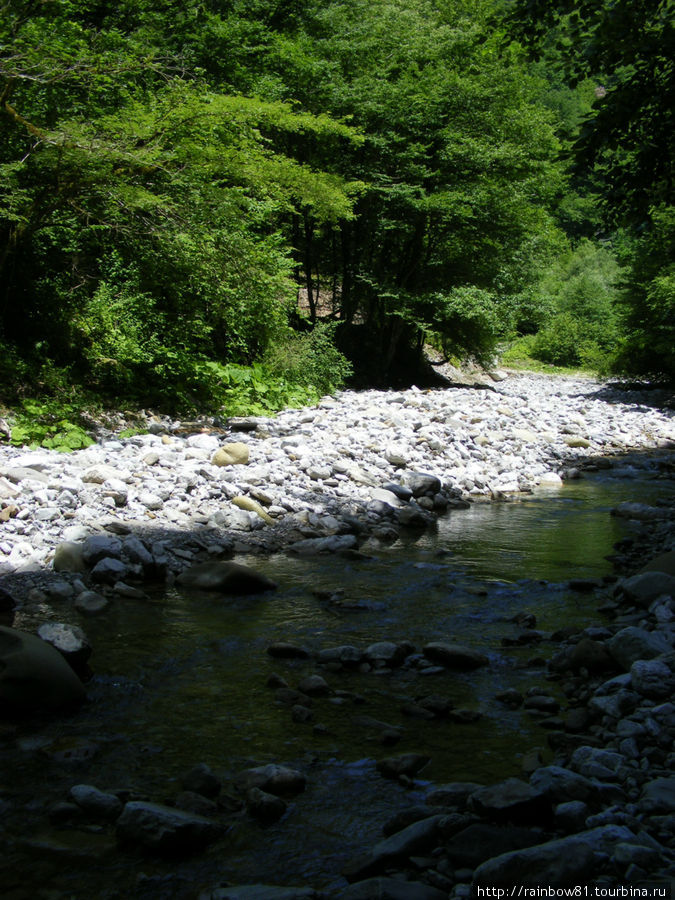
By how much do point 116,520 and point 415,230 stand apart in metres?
15.5

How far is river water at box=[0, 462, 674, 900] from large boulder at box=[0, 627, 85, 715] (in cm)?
11

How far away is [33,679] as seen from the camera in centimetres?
338

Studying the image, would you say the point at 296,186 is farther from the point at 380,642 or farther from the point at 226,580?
the point at 380,642

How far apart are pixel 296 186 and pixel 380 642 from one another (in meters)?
10.8

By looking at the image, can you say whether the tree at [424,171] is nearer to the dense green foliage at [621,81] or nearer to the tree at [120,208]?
the tree at [120,208]

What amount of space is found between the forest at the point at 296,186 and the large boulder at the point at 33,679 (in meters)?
5.37

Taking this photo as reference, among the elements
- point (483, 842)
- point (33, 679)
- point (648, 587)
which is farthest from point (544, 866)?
point (648, 587)

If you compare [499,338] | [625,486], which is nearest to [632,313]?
[499,338]

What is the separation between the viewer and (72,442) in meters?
8.87

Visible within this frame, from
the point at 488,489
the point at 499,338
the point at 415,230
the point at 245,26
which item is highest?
the point at 245,26

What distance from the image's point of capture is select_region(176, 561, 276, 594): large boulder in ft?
17.7

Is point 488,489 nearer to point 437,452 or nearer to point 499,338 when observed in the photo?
point 437,452

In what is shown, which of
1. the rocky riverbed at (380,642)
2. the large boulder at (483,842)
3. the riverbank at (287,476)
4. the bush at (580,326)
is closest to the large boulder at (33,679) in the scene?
the rocky riverbed at (380,642)

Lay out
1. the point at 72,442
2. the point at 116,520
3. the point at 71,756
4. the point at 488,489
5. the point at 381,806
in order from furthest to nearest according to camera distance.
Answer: the point at 488,489 < the point at 72,442 < the point at 116,520 < the point at 71,756 < the point at 381,806
